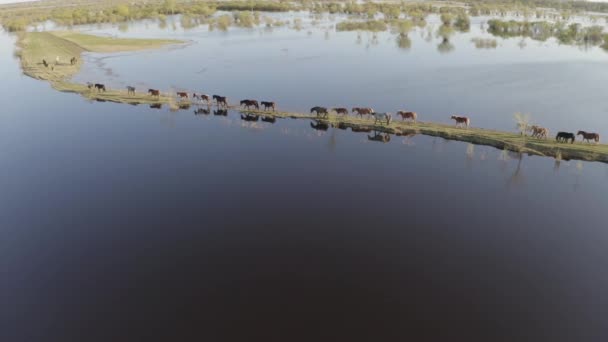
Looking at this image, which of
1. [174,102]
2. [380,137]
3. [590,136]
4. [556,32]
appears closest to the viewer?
[590,136]

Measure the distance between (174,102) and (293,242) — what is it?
852 inches

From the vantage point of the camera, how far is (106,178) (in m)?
20.9

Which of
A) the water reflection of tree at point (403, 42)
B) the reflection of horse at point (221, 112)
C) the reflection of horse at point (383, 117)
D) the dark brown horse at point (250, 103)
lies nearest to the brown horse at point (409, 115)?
the reflection of horse at point (383, 117)

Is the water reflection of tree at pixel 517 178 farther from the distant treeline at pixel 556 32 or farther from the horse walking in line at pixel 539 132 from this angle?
the distant treeline at pixel 556 32

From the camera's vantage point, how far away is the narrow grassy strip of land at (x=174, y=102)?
75.1 ft

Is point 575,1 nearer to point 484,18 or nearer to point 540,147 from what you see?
point 484,18

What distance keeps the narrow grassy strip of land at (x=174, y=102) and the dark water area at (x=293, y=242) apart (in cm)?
114

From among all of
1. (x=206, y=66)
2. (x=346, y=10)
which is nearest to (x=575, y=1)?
(x=346, y=10)

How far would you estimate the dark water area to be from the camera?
12250 mm

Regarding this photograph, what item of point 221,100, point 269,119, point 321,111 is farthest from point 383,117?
point 221,100

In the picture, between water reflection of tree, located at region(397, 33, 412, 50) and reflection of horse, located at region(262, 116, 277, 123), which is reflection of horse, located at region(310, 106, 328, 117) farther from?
water reflection of tree, located at region(397, 33, 412, 50)

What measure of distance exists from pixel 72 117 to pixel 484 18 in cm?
8962

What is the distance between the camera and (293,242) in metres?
15.6

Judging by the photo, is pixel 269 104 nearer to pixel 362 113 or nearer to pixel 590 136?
pixel 362 113
